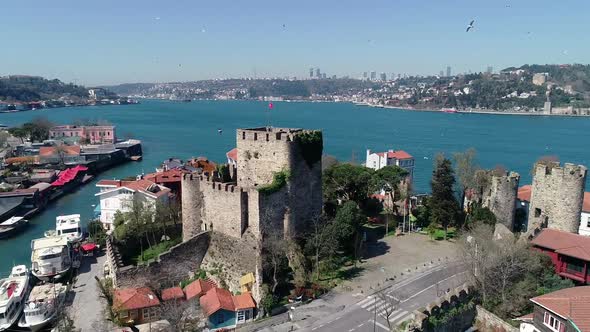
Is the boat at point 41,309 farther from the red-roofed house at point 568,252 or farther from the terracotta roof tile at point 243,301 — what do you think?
the red-roofed house at point 568,252

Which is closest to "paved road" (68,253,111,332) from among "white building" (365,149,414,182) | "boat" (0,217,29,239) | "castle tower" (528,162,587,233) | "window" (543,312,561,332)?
"boat" (0,217,29,239)

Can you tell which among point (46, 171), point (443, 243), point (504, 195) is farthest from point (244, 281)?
point (46, 171)

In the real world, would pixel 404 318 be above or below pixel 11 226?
above

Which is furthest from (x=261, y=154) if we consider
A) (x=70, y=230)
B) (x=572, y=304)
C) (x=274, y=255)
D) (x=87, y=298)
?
(x=70, y=230)

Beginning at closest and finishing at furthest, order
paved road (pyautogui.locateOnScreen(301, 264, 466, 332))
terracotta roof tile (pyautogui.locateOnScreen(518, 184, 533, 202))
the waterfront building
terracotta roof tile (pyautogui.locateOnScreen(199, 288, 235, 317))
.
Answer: paved road (pyautogui.locateOnScreen(301, 264, 466, 332)) → terracotta roof tile (pyautogui.locateOnScreen(199, 288, 235, 317)) → terracotta roof tile (pyautogui.locateOnScreen(518, 184, 533, 202)) → the waterfront building

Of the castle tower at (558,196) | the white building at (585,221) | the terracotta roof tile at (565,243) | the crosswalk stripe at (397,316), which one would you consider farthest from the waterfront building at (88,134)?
the terracotta roof tile at (565,243)

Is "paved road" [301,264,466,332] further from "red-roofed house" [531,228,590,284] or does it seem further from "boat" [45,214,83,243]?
"boat" [45,214,83,243]

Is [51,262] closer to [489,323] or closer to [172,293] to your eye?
[172,293]
